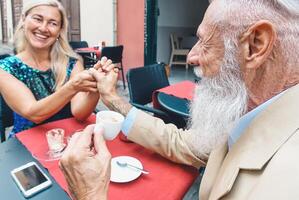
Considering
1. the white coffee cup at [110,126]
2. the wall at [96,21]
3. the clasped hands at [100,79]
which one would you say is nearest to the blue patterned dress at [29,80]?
the clasped hands at [100,79]

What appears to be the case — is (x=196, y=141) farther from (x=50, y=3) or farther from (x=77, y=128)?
(x=50, y=3)

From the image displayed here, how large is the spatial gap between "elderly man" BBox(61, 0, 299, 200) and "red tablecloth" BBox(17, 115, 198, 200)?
0.13 meters

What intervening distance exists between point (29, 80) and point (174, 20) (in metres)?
7.40

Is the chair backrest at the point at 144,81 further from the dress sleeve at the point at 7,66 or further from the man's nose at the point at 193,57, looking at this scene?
the man's nose at the point at 193,57

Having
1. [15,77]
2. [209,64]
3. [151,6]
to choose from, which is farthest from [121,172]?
[151,6]

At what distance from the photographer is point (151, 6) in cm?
542

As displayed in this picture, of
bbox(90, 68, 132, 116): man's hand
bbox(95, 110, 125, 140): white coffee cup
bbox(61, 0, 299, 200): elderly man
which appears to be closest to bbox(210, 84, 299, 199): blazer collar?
bbox(61, 0, 299, 200): elderly man

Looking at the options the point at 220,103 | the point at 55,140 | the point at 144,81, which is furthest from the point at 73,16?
the point at 220,103

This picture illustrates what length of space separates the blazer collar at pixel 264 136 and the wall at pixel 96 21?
18.9ft

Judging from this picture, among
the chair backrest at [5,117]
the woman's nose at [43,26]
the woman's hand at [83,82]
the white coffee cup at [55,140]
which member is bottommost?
the chair backrest at [5,117]

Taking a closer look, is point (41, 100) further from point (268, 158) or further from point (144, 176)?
point (268, 158)

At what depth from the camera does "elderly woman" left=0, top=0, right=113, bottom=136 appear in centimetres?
145

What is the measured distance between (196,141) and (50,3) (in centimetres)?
128

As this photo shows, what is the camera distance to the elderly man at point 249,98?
0.57 m
